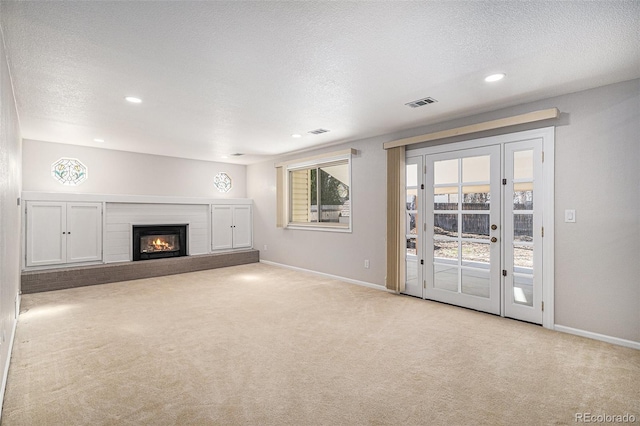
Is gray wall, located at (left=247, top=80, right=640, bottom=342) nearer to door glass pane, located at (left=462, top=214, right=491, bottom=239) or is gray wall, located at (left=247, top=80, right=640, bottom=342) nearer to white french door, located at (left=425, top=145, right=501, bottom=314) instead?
white french door, located at (left=425, top=145, right=501, bottom=314)

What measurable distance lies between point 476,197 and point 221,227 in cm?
537

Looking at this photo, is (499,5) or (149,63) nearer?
(499,5)

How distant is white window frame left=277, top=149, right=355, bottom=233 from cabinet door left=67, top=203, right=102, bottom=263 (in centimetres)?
337

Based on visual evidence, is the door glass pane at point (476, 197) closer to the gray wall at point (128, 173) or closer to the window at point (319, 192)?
the window at point (319, 192)

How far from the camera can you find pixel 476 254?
408 centimetres

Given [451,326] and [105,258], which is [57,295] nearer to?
[105,258]

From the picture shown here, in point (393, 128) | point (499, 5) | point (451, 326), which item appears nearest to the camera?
point (499, 5)

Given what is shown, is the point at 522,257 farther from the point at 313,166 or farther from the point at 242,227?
the point at 242,227

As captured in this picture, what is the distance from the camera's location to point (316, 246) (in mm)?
6316

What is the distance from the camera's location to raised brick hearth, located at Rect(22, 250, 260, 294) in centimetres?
500

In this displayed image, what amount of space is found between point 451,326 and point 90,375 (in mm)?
3323

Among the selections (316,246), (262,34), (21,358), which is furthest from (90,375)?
(316,246)

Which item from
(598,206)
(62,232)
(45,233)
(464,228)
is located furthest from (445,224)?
(45,233)

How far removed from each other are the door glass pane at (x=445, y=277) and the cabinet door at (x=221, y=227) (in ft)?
15.6
